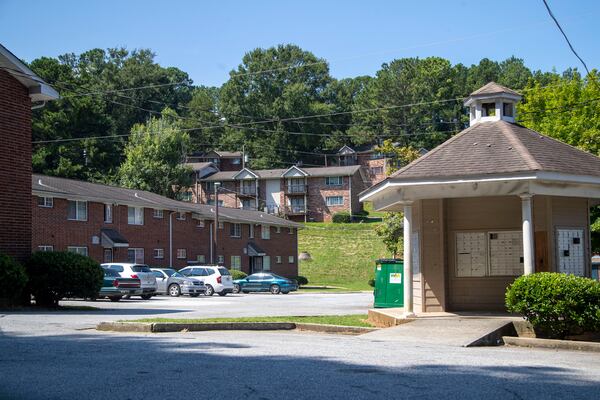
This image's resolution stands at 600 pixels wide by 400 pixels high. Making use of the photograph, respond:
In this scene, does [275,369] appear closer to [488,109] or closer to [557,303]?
[557,303]

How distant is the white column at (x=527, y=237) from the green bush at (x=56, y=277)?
505 inches

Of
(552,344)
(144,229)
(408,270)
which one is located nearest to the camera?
(552,344)

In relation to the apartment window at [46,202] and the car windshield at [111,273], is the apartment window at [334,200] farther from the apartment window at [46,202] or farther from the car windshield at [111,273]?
the car windshield at [111,273]

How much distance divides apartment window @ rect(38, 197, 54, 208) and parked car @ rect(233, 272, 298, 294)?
12.3 meters

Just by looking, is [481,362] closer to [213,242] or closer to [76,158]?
[213,242]

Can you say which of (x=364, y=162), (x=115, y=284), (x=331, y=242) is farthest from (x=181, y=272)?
(x=364, y=162)

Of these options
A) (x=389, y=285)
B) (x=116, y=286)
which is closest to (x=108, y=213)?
(x=116, y=286)

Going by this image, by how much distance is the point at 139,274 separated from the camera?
110 ft

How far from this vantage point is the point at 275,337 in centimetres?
1509

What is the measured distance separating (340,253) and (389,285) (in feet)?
156

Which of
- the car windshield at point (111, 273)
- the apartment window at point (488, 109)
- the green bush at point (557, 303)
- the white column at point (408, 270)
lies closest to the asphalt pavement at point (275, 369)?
the green bush at point (557, 303)

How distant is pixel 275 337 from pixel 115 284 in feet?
61.7

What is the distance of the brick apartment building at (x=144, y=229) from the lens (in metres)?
41.1

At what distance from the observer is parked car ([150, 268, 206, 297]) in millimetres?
39125
